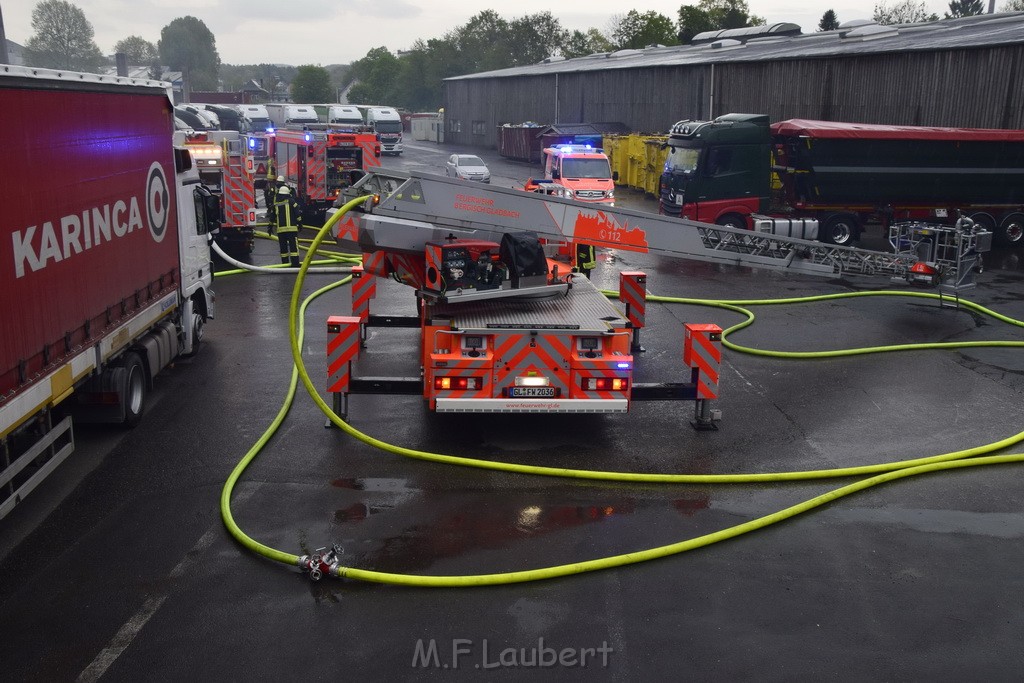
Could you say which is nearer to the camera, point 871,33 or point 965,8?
point 871,33

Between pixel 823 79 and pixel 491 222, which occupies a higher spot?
pixel 823 79

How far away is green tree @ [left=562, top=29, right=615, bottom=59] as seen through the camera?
116500mm

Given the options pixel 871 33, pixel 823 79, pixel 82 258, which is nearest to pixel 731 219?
pixel 823 79

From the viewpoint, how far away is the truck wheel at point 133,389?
10.4m

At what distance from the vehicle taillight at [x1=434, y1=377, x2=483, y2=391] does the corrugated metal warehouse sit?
950 inches

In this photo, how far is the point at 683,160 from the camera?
88.1ft

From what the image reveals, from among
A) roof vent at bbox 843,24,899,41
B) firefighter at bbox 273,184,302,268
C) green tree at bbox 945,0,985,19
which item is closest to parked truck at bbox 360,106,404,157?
roof vent at bbox 843,24,899,41

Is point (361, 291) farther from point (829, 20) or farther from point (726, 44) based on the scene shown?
point (829, 20)

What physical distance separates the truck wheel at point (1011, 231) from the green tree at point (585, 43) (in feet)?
309

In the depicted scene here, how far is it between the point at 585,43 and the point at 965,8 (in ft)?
161

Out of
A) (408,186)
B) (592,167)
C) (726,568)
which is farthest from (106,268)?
(592,167)

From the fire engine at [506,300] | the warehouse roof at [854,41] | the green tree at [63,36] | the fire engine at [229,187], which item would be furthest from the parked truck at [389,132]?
the green tree at [63,36]

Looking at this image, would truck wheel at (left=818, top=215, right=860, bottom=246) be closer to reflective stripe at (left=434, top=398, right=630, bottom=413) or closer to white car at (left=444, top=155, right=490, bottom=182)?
reflective stripe at (left=434, top=398, right=630, bottom=413)

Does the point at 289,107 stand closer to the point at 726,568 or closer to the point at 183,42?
the point at 726,568
